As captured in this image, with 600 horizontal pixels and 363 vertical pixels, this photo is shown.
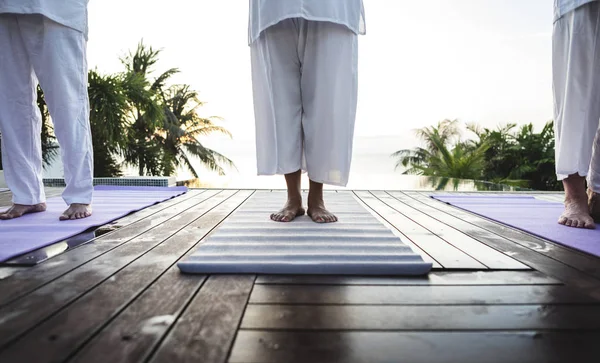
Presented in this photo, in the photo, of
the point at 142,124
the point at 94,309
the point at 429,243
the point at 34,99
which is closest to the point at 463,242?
the point at 429,243

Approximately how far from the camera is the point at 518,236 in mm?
1380

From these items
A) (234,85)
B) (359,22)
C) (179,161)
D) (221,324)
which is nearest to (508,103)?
(234,85)

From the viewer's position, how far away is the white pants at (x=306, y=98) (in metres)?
1.49

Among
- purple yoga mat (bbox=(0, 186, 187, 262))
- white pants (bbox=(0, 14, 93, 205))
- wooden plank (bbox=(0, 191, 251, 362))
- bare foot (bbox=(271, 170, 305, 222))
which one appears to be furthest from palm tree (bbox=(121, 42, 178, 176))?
wooden plank (bbox=(0, 191, 251, 362))

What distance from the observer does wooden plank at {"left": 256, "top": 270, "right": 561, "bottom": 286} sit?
34.6 inches

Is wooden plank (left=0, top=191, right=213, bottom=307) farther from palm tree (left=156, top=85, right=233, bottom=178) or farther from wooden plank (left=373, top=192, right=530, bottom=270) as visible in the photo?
palm tree (left=156, top=85, right=233, bottom=178)

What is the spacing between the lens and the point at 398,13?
33.1ft

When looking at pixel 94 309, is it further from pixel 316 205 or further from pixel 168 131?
pixel 168 131

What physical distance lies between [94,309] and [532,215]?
183cm

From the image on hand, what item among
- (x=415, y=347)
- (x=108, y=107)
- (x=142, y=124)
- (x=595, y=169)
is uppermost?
(x=142, y=124)

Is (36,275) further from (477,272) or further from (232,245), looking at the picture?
(477,272)

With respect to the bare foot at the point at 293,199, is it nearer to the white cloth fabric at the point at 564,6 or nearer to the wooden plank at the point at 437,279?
the wooden plank at the point at 437,279

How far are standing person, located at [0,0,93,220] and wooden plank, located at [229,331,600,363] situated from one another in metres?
1.40

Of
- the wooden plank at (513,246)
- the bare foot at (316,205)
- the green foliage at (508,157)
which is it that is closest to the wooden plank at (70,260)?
the bare foot at (316,205)
